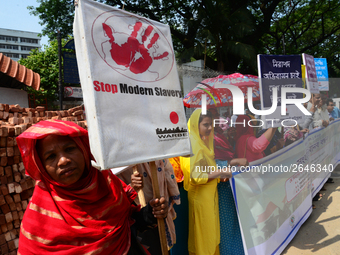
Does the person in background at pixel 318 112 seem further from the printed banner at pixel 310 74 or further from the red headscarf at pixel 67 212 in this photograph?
the red headscarf at pixel 67 212

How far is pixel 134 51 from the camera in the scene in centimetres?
141

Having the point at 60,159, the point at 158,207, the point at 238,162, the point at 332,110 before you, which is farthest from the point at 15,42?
the point at 158,207

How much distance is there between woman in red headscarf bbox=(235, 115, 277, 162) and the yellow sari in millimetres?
330

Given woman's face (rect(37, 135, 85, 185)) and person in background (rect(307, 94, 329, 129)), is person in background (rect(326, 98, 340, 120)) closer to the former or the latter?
person in background (rect(307, 94, 329, 129))

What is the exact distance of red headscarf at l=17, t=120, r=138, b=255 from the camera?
52.6 inches

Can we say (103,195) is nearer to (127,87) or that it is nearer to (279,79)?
(127,87)

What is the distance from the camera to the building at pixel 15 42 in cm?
6894

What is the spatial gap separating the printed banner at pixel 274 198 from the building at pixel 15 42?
262 ft

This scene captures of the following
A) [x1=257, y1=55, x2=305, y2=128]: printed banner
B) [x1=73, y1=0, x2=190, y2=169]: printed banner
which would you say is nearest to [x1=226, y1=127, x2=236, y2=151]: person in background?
[x1=257, y1=55, x2=305, y2=128]: printed banner

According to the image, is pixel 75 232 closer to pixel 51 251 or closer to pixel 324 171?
pixel 51 251

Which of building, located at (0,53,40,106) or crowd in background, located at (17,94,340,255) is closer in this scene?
crowd in background, located at (17,94,340,255)

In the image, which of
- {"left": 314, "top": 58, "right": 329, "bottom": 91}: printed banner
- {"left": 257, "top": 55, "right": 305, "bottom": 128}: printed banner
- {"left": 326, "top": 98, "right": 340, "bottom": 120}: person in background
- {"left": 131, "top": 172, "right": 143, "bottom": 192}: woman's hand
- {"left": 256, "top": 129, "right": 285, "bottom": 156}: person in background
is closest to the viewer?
{"left": 131, "top": 172, "right": 143, "bottom": 192}: woman's hand

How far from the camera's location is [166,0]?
14.3m

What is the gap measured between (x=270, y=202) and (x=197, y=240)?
904mm
